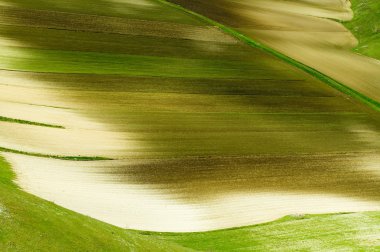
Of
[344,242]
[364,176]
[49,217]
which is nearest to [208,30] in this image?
[364,176]

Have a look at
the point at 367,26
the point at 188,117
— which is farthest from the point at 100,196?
the point at 367,26

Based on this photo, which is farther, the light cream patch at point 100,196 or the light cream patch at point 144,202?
the light cream patch at point 144,202

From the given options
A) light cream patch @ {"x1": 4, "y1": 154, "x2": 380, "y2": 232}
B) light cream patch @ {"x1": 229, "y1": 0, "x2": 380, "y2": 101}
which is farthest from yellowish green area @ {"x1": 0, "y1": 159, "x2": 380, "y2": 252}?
light cream patch @ {"x1": 229, "y1": 0, "x2": 380, "y2": 101}

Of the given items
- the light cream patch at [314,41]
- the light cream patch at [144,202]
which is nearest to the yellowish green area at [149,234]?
the light cream patch at [144,202]

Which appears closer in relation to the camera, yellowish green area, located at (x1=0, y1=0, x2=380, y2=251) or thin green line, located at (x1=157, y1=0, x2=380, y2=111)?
yellowish green area, located at (x1=0, y1=0, x2=380, y2=251)

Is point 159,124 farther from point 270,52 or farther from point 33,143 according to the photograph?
point 270,52

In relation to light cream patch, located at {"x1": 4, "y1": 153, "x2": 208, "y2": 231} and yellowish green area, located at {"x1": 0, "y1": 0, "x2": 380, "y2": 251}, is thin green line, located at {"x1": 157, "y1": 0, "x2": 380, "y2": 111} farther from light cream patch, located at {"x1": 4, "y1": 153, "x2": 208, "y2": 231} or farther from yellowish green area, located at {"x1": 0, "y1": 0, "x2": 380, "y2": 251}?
light cream patch, located at {"x1": 4, "y1": 153, "x2": 208, "y2": 231}

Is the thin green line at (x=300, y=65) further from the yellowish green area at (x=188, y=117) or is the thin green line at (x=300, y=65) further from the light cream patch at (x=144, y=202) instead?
the light cream patch at (x=144, y=202)

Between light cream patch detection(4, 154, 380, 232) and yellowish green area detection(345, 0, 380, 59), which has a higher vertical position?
yellowish green area detection(345, 0, 380, 59)

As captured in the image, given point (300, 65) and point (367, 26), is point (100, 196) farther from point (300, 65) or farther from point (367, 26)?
point (367, 26)

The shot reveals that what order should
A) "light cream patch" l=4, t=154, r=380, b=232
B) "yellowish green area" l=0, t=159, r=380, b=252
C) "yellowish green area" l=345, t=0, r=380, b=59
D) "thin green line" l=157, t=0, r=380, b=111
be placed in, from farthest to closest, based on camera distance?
"yellowish green area" l=345, t=0, r=380, b=59, "thin green line" l=157, t=0, r=380, b=111, "light cream patch" l=4, t=154, r=380, b=232, "yellowish green area" l=0, t=159, r=380, b=252

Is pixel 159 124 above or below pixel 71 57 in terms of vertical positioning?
below
